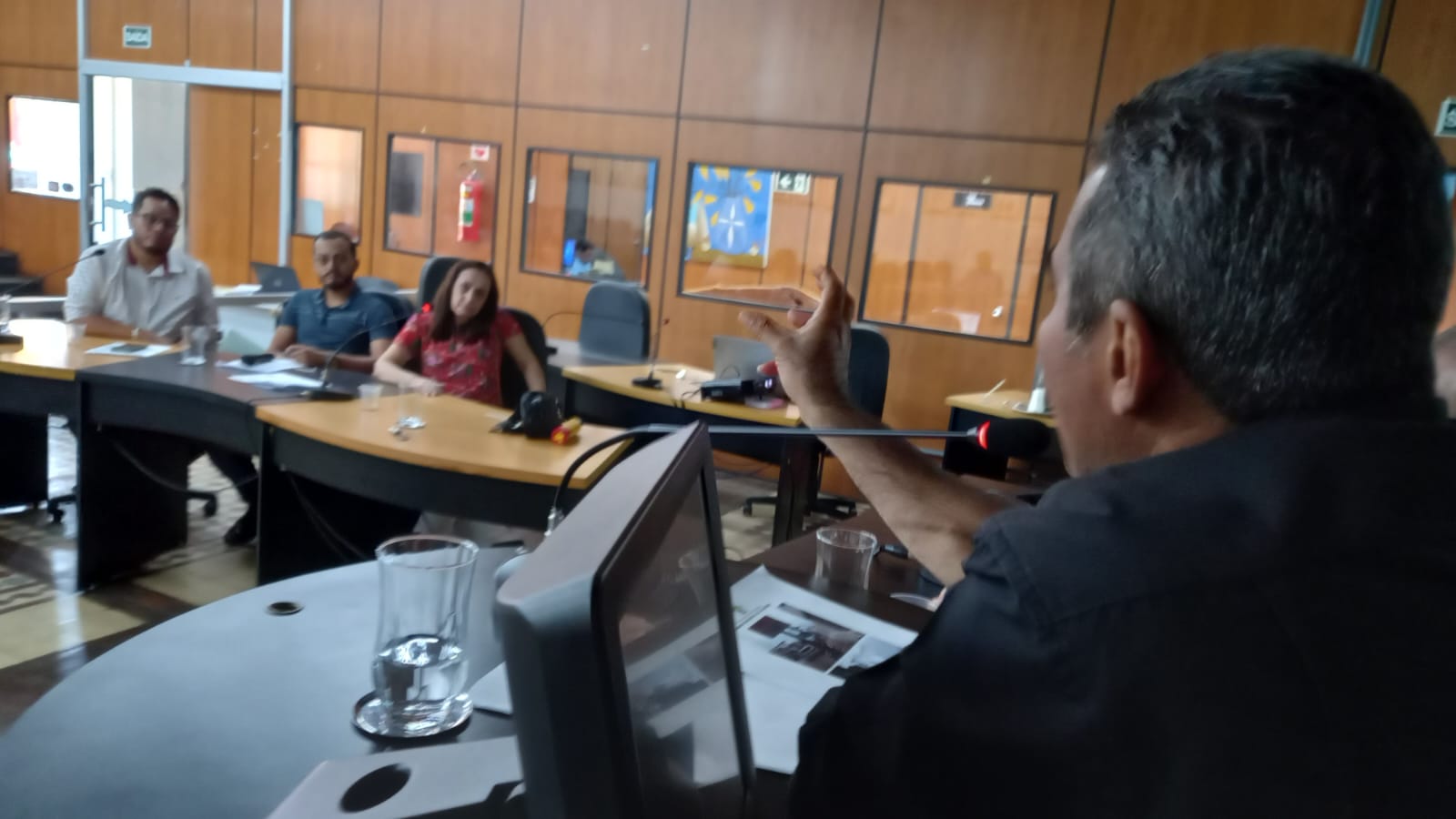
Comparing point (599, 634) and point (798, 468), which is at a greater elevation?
point (599, 634)

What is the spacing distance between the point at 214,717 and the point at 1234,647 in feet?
3.00

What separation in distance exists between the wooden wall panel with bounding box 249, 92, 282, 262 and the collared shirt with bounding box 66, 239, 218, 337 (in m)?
3.31

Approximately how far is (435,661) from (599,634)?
2.16ft

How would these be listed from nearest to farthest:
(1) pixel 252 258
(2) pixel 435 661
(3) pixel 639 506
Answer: (3) pixel 639 506, (2) pixel 435 661, (1) pixel 252 258

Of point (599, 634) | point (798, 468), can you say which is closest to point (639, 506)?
point (599, 634)

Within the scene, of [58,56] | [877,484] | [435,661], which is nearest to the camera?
[435,661]

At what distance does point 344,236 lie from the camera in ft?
12.9

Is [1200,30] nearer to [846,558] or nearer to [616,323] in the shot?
[616,323]

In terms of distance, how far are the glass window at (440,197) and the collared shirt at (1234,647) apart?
6108 millimetres

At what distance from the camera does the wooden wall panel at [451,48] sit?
20.0 feet

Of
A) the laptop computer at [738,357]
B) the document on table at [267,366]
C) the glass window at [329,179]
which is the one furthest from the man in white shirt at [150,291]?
the glass window at [329,179]

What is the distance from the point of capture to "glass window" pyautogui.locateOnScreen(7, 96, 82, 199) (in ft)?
26.0

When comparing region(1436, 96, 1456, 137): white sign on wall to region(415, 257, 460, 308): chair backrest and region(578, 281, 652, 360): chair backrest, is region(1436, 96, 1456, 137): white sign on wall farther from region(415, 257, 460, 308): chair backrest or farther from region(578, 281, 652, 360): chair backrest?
region(415, 257, 460, 308): chair backrest

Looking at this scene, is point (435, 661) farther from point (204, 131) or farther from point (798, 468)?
point (204, 131)
